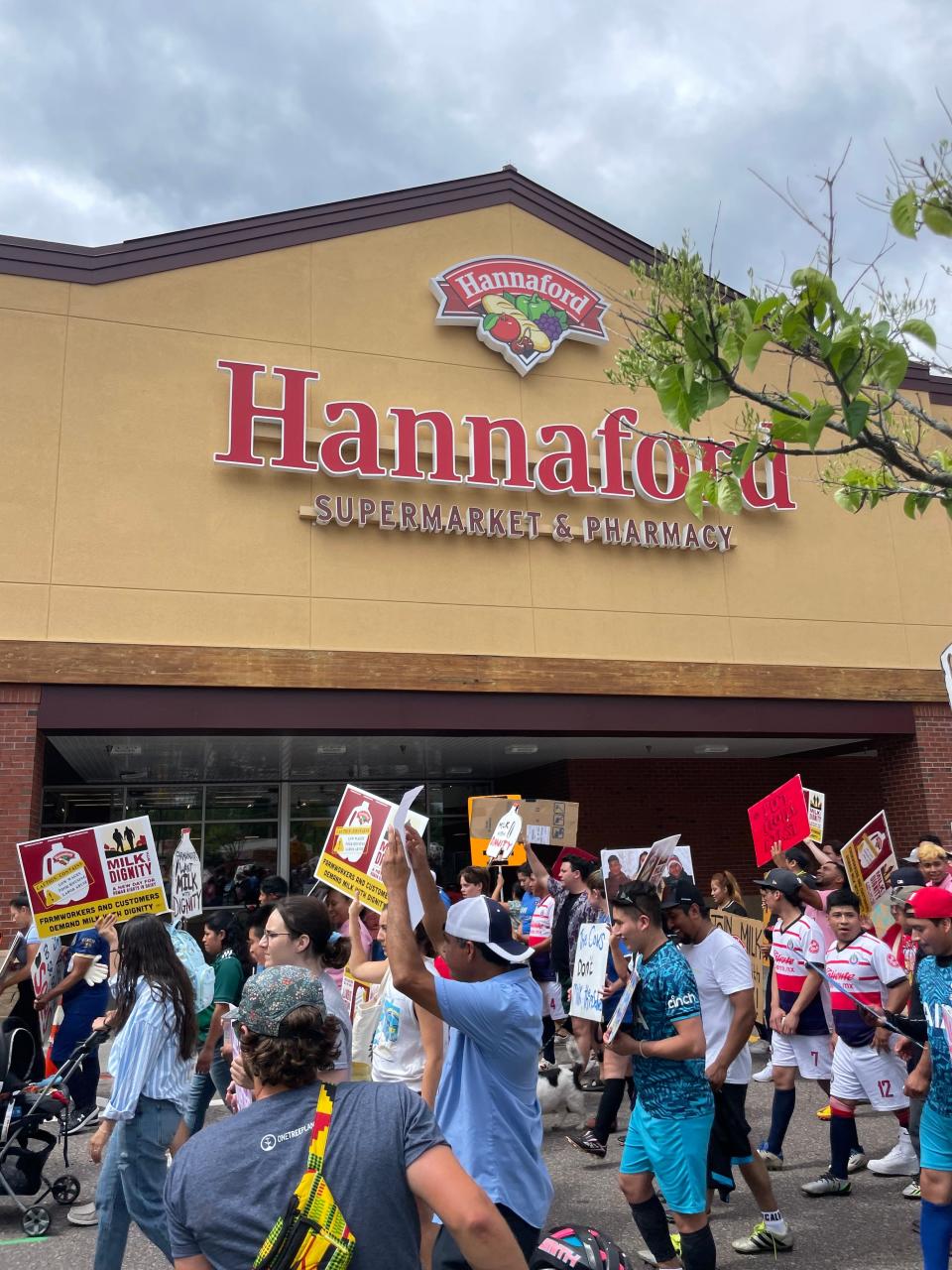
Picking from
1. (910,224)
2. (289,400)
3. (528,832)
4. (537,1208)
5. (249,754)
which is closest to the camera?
(537,1208)

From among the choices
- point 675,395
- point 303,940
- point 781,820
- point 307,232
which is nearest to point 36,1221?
point 303,940

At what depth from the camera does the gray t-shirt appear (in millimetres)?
2205

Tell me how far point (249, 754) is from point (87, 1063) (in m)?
7.50

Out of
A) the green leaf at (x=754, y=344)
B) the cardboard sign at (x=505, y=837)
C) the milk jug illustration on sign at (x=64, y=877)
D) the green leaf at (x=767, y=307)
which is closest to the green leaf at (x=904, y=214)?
the green leaf at (x=767, y=307)

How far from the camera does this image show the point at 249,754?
51.3ft

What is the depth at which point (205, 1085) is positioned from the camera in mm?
6934

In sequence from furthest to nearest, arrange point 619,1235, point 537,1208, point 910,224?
point 619,1235, point 910,224, point 537,1208

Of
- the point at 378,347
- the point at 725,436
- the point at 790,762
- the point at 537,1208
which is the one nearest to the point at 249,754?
the point at 378,347

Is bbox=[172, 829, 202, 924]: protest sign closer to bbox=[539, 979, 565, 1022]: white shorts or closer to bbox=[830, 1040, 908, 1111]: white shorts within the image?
bbox=[539, 979, 565, 1022]: white shorts

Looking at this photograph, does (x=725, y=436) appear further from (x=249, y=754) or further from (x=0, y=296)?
(x=0, y=296)

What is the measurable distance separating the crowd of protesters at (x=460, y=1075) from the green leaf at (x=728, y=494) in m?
1.79

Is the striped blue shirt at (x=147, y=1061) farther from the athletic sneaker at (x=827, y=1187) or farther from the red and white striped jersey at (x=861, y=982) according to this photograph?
the red and white striped jersey at (x=861, y=982)

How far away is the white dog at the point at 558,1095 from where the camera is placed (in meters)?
7.95

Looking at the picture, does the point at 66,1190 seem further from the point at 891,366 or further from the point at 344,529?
the point at 344,529
